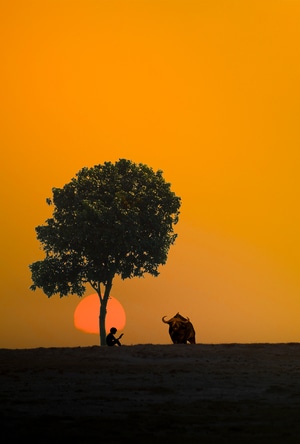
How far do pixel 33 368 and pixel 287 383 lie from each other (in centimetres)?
1202

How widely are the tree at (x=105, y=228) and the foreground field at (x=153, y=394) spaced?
82.7 feet

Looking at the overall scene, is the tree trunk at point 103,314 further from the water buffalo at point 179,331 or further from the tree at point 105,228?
the water buffalo at point 179,331

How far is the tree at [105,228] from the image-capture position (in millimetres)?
Answer: 72688

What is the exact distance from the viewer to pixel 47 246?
7569 cm

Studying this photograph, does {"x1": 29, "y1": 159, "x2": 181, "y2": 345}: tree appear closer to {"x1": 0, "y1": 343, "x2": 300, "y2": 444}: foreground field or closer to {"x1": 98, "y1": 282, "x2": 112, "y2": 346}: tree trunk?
{"x1": 98, "y1": 282, "x2": 112, "y2": 346}: tree trunk

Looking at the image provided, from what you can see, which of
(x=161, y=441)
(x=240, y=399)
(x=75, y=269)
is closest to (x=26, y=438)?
(x=161, y=441)

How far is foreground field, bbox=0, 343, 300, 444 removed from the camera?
23.9 meters

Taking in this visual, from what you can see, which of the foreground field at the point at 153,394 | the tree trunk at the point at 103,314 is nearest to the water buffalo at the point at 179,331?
the foreground field at the point at 153,394

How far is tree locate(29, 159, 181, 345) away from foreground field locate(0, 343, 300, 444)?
25218 millimetres

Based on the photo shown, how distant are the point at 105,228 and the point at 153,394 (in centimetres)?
4065

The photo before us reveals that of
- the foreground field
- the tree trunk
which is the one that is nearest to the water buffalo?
the foreground field

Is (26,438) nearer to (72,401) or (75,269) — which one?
(72,401)

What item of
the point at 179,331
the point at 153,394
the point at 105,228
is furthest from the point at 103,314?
the point at 153,394

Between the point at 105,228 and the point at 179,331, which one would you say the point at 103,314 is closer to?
the point at 105,228
